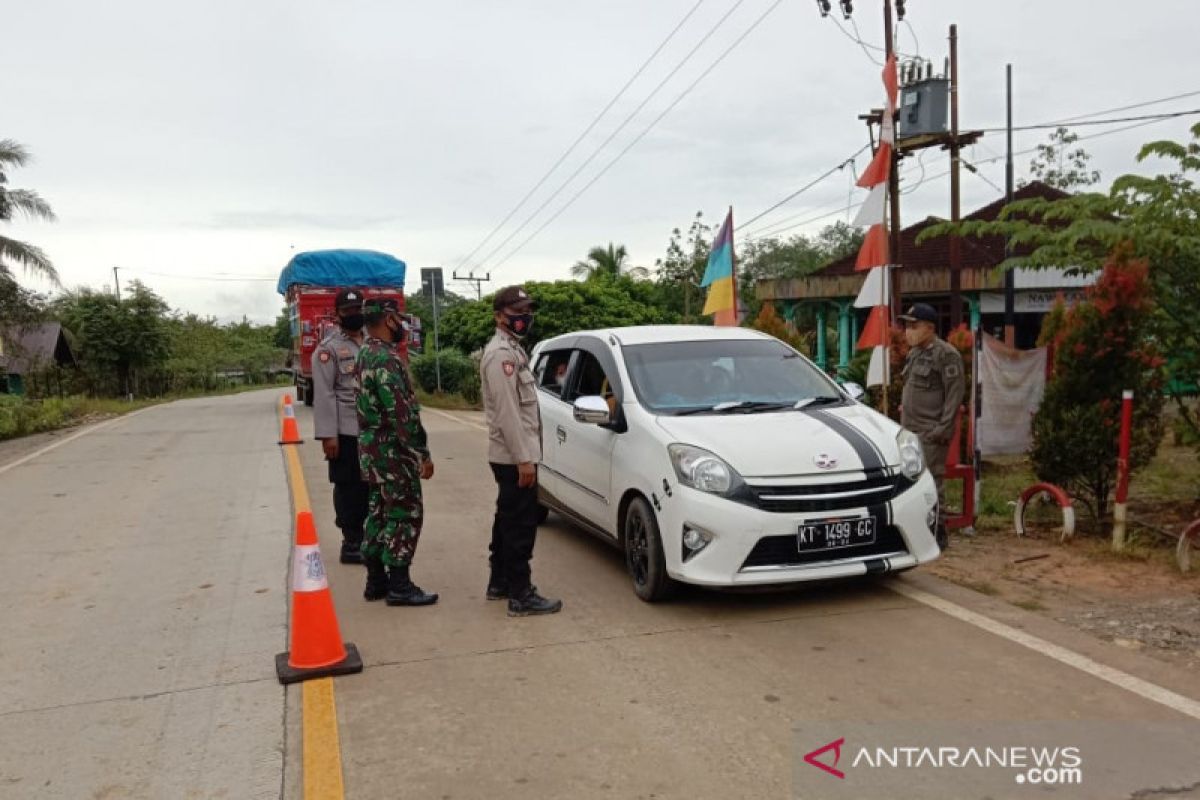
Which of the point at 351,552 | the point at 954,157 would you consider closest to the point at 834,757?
the point at 351,552

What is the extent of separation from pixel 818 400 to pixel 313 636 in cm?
332

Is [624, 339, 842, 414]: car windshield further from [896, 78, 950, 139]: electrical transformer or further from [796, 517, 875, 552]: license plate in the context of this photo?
[896, 78, 950, 139]: electrical transformer

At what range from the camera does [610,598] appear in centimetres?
551

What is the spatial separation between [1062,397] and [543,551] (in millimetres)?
4371

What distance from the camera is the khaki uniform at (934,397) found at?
21.6ft

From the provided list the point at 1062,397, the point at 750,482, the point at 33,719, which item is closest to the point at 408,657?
Result: the point at 33,719

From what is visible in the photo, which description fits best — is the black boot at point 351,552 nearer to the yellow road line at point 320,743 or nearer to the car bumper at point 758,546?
the yellow road line at point 320,743

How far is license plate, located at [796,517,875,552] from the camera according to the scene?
15.7ft

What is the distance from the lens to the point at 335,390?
6.48m

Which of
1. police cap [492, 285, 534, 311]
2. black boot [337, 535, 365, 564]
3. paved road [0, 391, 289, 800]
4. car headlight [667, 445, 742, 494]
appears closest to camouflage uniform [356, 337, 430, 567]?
police cap [492, 285, 534, 311]

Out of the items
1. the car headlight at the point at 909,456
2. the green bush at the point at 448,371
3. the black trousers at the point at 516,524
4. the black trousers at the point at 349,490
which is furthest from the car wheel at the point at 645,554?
the green bush at the point at 448,371

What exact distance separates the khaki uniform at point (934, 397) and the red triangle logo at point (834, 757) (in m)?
3.44

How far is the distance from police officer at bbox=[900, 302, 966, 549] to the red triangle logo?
3.42 m

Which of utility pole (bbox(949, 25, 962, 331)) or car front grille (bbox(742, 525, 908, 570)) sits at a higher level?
utility pole (bbox(949, 25, 962, 331))
